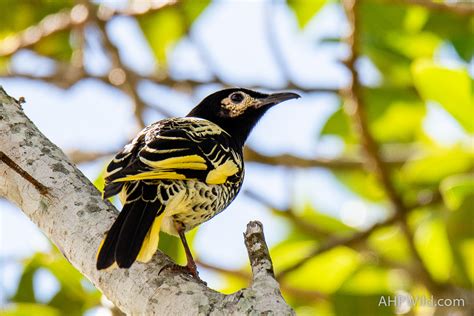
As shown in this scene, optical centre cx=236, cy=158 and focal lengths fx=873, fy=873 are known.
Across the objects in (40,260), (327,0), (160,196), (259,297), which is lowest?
(259,297)

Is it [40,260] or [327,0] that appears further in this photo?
[327,0]

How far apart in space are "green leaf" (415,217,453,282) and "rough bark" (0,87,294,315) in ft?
9.22

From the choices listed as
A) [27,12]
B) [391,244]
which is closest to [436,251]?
[391,244]

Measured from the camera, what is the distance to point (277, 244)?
241 inches

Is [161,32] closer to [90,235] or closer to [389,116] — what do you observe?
[389,116]

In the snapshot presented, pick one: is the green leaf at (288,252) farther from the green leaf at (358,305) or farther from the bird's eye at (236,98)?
the bird's eye at (236,98)

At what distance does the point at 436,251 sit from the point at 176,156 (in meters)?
2.58

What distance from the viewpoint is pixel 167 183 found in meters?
3.55

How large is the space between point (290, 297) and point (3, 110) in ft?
9.94

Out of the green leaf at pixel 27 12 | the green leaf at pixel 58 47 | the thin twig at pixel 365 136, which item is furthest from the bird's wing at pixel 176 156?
the green leaf at pixel 27 12

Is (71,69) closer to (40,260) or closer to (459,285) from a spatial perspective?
(40,260)

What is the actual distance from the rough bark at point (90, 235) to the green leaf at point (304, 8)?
3240mm

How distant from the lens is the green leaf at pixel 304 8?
627cm

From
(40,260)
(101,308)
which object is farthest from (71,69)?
(101,308)
